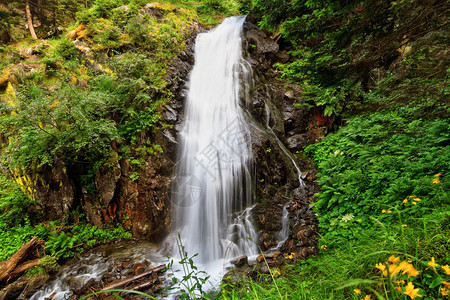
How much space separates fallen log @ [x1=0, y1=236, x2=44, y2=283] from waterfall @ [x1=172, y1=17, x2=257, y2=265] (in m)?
3.74

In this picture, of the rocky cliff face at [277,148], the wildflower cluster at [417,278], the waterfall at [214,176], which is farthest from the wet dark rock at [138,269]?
the wildflower cluster at [417,278]

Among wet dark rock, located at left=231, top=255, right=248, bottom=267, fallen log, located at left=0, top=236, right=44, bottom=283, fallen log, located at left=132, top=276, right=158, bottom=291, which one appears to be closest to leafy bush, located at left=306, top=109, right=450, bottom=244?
wet dark rock, located at left=231, top=255, right=248, bottom=267

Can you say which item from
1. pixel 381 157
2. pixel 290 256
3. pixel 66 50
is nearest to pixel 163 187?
pixel 290 256

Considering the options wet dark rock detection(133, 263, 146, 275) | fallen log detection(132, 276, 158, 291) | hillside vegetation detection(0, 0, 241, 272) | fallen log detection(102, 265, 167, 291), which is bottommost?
fallen log detection(132, 276, 158, 291)

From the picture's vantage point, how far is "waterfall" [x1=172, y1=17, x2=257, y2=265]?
5379mm

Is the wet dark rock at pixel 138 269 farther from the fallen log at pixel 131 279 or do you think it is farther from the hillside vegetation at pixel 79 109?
the hillside vegetation at pixel 79 109

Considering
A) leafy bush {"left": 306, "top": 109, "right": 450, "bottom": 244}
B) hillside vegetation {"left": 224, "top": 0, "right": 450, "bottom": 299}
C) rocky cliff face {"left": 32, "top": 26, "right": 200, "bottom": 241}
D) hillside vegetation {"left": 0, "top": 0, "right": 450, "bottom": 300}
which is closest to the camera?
hillside vegetation {"left": 224, "top": 0, "right": 450, "bottom": 299}

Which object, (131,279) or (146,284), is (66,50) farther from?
(146,284)

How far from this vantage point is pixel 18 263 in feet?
15.5

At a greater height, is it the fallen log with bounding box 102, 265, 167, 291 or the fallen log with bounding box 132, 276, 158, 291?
the fallen log with bounding box 102, 265, 167, 291

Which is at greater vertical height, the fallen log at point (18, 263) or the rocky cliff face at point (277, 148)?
the rocky cliff face at point (277, 148)

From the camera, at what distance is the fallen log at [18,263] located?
4.50 m

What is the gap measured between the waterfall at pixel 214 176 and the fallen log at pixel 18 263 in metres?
3.74

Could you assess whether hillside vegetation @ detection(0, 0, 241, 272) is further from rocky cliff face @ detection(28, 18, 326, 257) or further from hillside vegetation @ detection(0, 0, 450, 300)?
rocky cliff face @ detection(28, 18, 326, 257)
